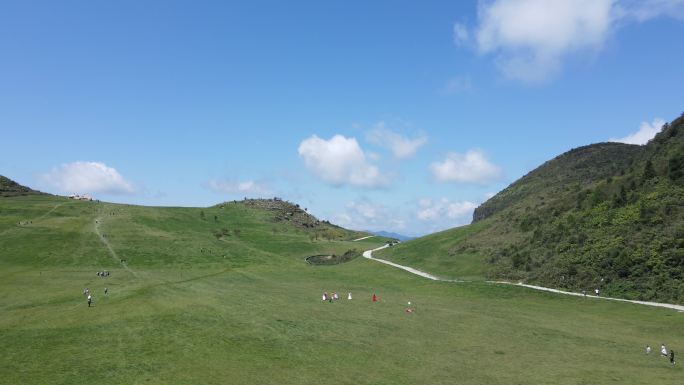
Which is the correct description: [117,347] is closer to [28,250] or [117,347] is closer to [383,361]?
[383,361]

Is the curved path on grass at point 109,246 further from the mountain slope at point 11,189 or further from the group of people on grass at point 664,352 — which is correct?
the group of people on grass at point 664,352

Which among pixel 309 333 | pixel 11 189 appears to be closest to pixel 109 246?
pixel 309 333

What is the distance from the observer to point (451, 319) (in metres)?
53.0

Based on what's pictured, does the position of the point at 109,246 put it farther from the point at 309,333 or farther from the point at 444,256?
the point at 309,333

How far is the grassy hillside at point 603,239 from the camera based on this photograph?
64688 mm

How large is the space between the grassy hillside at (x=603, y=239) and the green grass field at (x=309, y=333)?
23.3ft

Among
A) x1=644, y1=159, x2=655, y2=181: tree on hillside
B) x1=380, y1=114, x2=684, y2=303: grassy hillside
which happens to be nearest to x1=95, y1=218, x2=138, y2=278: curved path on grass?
x1=380, y1=114, x2=684, y2=303: grassy hillside

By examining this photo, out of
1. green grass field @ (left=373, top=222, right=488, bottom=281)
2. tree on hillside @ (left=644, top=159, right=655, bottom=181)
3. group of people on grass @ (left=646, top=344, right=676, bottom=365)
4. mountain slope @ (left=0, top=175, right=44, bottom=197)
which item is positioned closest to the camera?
group of people on grass @ (left=646, top=344, right=676, bottom=365)

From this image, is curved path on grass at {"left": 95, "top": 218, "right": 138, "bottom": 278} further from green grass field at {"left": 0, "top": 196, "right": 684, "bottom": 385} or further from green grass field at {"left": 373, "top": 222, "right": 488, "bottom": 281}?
green grass field at {"left": 373, "top": 222, "right": 488, "bottom": 281}

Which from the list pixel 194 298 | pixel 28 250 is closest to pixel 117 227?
pixel 28 250

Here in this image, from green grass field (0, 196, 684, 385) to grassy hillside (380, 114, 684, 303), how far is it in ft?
23.3

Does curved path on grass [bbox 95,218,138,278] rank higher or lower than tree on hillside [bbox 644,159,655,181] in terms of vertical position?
lower

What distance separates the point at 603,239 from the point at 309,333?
58.9 meters

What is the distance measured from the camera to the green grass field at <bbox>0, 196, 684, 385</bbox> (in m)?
32.0
